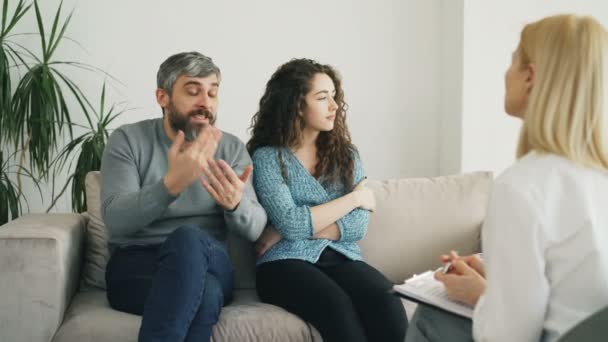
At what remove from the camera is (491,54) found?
3.06 meters

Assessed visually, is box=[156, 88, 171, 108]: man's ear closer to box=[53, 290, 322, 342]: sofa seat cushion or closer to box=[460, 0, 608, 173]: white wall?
box=[53, 290, 322, 342]: sofa seat cushion

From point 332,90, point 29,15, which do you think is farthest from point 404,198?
point 29,15

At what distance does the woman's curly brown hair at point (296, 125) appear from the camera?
2.16m

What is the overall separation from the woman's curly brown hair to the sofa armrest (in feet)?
2.45

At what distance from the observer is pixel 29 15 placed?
2873 mm

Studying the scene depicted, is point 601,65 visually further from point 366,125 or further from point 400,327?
point 366,125

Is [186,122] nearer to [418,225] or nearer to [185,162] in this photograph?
[185,162]

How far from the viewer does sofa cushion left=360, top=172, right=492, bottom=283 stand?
2.25 meters

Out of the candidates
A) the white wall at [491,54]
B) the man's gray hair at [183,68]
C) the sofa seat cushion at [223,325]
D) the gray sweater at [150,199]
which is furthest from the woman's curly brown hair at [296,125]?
the white wall at [491,54]

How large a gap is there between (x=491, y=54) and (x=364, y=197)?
132cm

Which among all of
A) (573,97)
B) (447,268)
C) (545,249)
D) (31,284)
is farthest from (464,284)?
(31,284)

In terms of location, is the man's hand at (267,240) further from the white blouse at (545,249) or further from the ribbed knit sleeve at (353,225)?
the white blouse at (545,249)

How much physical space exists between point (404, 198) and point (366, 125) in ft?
3.42

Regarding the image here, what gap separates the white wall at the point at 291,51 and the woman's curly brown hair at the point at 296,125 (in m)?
0.92
